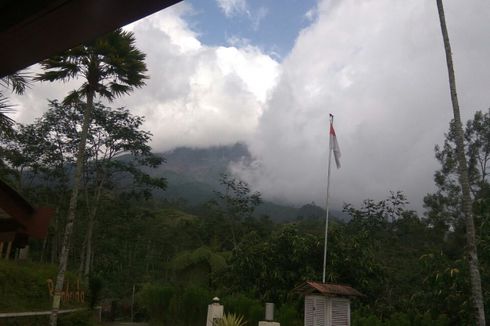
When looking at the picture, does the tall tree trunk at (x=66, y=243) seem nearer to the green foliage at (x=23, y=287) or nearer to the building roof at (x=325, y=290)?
the green foliage at (x=23, y=287)

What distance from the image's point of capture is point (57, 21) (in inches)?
65.0

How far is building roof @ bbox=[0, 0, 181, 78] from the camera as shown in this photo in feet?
5.11

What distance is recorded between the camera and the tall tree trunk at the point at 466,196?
11.6 m

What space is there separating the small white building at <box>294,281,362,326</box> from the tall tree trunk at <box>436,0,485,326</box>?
3181mm

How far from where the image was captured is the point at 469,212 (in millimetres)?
12242

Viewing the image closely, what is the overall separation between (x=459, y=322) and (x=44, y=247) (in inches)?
1141

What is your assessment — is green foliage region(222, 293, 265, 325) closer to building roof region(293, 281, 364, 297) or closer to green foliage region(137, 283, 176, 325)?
building roof region(293, 281, 364, 297)

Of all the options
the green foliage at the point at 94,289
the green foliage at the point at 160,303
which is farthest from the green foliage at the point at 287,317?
the green foliage at the point at 94,289

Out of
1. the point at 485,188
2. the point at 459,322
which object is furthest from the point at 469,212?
the point at 485,188

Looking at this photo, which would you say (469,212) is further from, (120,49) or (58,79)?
(58,79)

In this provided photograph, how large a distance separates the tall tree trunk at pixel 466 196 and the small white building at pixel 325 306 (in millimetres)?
3181

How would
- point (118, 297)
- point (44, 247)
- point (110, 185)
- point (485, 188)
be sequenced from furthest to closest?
point (118, 297), point (44, 247), point (110, 185), point (485, 188)

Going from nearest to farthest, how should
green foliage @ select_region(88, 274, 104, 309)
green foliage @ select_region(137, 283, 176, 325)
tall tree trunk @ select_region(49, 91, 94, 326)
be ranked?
tall tree trunk @ select_region(49, 91, 94, 326), green foliage @ select_region(137, 283, 176, 325), green foliage @ select_region(88, 274, 104, 309)

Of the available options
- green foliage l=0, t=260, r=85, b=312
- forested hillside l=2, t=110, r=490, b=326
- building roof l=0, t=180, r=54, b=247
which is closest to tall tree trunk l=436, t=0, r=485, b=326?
forested hillside l=2, t=110, r=490, b=326
